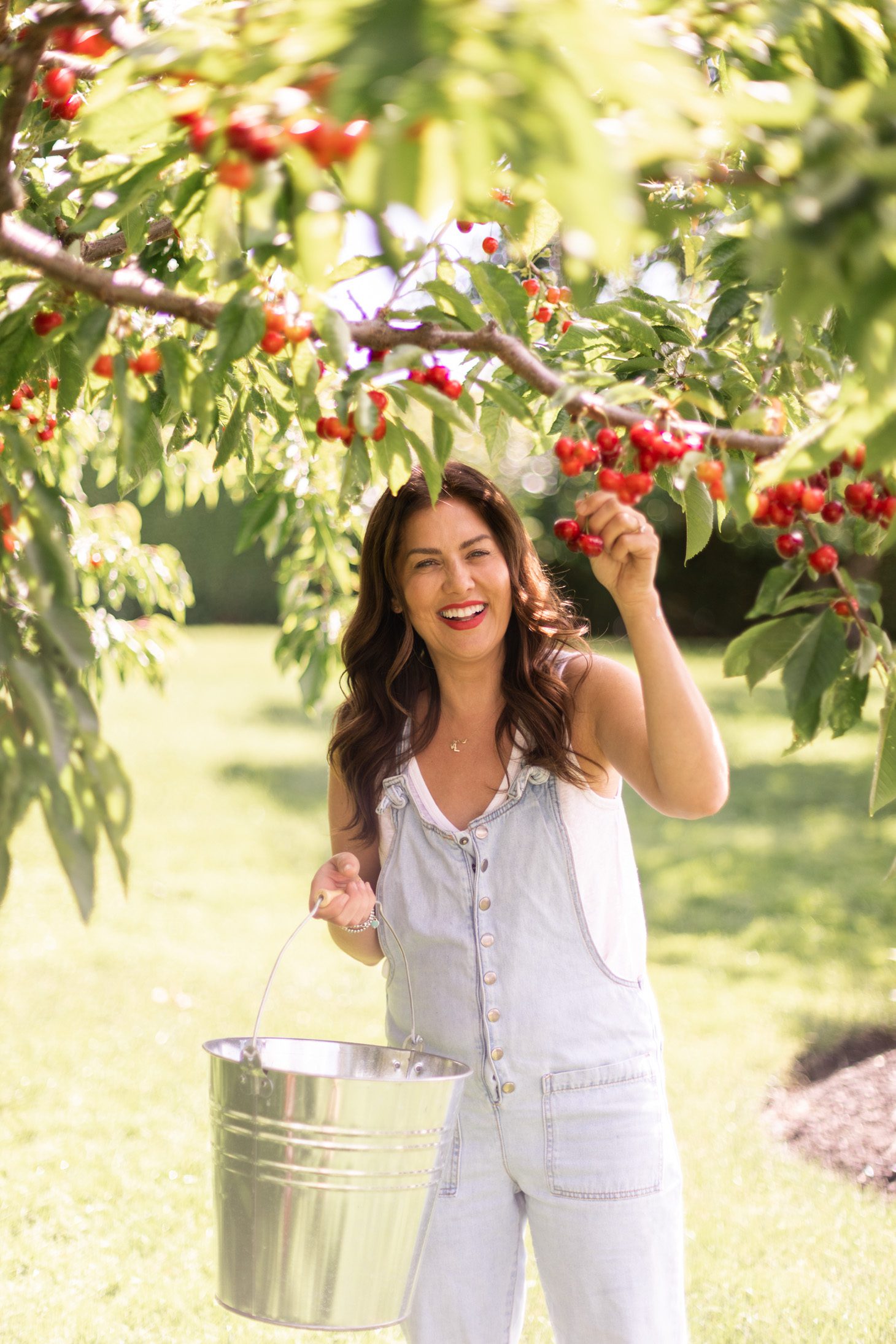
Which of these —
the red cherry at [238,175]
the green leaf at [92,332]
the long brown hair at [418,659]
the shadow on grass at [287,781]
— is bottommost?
the shadow on grass at [287,781]

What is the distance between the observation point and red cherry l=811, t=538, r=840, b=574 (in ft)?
5.02

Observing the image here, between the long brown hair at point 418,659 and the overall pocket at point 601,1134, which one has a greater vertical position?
the long brown hair at point 418,659

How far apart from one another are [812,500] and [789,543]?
15 cm

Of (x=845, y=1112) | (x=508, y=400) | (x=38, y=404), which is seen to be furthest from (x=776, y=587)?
(x=845, y=1112)

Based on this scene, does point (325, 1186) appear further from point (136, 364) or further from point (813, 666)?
point (136, 364)

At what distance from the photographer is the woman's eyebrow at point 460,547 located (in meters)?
2.13

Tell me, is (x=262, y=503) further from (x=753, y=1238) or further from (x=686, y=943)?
(x=686, y=943)

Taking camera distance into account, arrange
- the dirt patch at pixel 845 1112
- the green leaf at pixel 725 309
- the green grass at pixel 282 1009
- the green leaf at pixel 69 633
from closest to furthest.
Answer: the green leaf at pixel 69 633 < the green leaf at pixel 725 309 < the green grass at pixel 282 1009 < the dirt patch at pixel 845 1112

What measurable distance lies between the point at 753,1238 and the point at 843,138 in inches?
139

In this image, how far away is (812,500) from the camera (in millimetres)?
1419

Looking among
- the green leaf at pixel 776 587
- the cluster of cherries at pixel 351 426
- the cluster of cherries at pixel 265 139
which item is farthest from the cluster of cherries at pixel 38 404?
the green leaf at pixel 776 587

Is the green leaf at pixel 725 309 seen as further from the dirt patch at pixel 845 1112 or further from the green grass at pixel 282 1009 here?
the dirt patch at pixel 845 1112

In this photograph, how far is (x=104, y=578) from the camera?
3863 millimetres

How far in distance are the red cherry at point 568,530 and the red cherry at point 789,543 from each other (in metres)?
0.25
